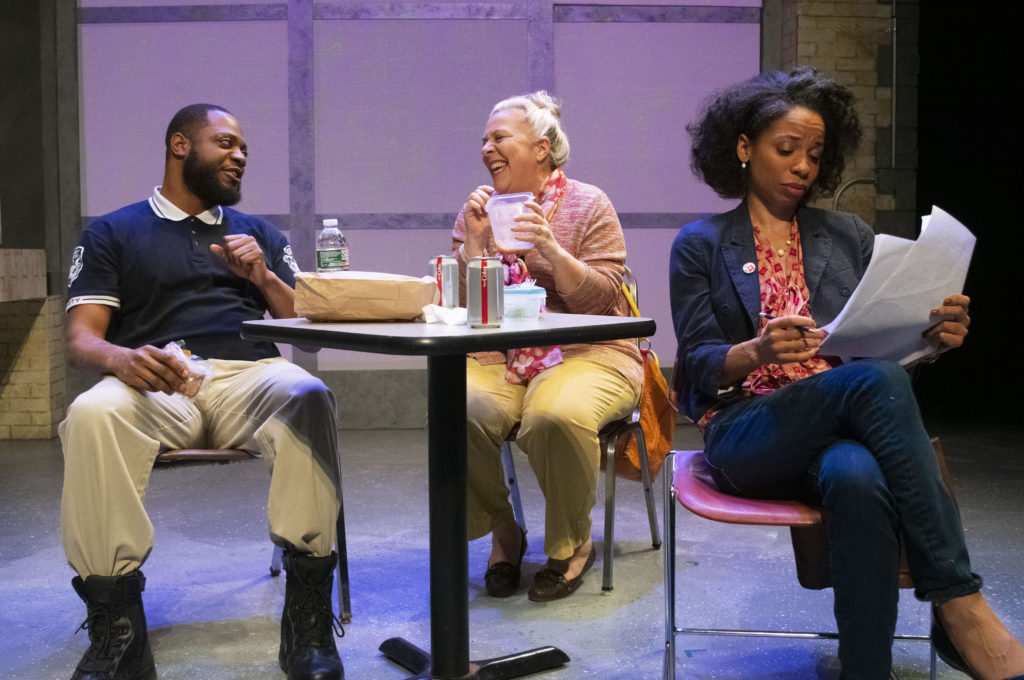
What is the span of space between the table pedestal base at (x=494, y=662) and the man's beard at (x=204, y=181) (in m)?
1.35

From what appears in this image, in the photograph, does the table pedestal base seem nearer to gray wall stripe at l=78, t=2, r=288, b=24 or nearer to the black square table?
the black square table

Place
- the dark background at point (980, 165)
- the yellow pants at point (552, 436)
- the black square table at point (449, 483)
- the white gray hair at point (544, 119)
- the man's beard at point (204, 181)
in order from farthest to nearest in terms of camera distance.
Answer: the dark background at point (980, 165) < the white gray hair at point (544, 119) < the man's beard at point (204, 181) < the yellow pants at point (552, 436) < the black square table at point (449, 483)

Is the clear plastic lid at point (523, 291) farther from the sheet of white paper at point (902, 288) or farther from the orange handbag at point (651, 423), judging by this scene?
the orange handbag at point (651, 423)

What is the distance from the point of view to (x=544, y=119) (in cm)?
301

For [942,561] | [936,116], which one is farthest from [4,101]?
[936,116]

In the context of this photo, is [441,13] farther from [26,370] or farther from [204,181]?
[204,181]

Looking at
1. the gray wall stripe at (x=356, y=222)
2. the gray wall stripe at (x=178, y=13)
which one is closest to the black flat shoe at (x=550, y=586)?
the gray wall stripe at (x=356, y=222)

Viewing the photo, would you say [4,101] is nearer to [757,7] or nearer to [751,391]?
[757,7]

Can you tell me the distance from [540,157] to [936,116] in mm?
5406

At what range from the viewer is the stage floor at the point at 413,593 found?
232 centimetres

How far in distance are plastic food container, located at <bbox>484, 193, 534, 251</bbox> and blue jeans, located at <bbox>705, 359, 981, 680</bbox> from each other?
0.78 metres

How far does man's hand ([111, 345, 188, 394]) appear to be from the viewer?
2.35m

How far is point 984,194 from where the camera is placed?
24.6 feet

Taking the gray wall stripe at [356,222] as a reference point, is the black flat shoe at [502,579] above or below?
below
